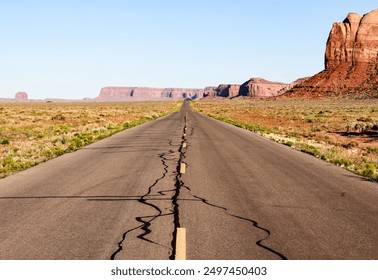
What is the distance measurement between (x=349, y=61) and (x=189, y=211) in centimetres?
16081

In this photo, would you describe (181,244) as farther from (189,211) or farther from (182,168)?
(182,168)

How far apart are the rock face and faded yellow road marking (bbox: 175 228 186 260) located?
133m

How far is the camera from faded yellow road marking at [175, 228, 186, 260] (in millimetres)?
4414

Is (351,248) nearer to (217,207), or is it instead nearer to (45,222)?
(217,207)

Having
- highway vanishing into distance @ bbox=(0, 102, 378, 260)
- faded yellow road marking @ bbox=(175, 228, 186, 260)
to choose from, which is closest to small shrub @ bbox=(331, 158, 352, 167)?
highway vanishing into distance @ bbox=(0, 102, 378, 260)

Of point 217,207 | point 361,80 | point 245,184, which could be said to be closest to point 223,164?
point 245,184

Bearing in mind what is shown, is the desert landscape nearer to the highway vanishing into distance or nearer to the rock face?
the highway vanishing into distance

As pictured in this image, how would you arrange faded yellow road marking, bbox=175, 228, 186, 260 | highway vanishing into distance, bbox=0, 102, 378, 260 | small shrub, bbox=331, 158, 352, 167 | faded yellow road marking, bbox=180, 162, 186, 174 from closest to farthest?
faded yellow road marking, bbox=175, 228, 186, 260, highway vanishing into distance, bbox=0, 102, 378, 260, faded yellow road marking, bbox=180, 162, 186, 174, small shrub, bbox=331, 158, 352, 167

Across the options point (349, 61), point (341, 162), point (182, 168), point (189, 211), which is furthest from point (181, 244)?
point (349, 61)

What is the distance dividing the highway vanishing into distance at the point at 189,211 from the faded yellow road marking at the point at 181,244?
0.18 feet

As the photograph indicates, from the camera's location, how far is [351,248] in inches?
187

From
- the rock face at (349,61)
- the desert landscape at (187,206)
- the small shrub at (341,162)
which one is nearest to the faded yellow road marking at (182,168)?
the desert landscape at (187,206)

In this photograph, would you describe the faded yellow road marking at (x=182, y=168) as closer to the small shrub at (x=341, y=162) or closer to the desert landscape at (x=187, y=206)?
the desert landscape at (x=187, y=206)
